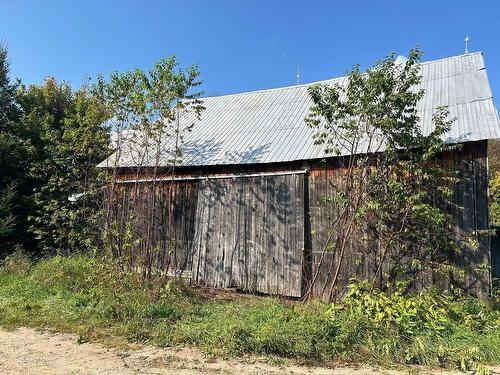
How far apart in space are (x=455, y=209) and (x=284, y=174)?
12.4ft

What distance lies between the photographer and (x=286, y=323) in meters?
5.77

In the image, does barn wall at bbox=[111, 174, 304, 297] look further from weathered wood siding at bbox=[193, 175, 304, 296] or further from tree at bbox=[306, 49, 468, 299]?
tree at bbox=[306, 49, 468, 299]

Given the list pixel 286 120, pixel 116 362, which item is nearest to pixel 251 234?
pixel 286 120

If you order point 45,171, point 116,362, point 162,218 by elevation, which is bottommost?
point 116,362

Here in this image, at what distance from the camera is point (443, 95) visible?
8969 millimetres

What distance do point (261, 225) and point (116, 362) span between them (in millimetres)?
5018

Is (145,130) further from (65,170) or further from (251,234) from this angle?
(65,170)

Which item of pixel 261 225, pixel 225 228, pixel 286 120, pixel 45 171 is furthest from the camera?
pixel 45 171

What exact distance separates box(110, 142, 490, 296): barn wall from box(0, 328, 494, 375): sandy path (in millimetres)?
3219

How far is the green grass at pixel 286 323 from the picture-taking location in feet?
16.8

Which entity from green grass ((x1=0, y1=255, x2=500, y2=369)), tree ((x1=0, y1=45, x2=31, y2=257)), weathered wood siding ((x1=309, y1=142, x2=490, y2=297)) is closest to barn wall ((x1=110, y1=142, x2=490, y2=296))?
weathered wood siding ((x1=309, y1=142, x2=490, y2=297))

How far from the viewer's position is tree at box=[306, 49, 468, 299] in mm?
6910

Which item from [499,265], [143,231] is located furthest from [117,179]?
[499,265]

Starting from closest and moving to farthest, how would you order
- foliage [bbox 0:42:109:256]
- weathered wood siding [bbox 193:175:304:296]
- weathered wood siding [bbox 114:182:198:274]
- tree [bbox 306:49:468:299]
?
tree [bbox 306:49:468:299] < weathered wood siding [bbox 193:175:304:296] < weathered wood siding [bbox 114:182:198:274] < foliage [bbox 0:42:109:256]
